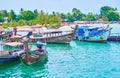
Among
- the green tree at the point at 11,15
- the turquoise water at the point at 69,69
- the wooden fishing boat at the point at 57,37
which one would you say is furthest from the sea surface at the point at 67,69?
the green tree at the point at 11,15

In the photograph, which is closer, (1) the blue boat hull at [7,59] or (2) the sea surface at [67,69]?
(2) the sea surface at [67,69]

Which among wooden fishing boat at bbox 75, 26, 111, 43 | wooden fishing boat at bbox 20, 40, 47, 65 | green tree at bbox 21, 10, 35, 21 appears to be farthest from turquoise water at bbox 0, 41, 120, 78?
green tree at bbox 21, 10, 35, 21

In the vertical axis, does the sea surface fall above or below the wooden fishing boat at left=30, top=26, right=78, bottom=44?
below

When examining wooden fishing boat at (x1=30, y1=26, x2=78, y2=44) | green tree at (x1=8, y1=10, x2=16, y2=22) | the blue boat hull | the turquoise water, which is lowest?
the turquoise water

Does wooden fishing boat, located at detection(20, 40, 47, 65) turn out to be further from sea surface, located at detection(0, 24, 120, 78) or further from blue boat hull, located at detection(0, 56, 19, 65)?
blue boat hull, located at detection(0, 56, 19, 65)

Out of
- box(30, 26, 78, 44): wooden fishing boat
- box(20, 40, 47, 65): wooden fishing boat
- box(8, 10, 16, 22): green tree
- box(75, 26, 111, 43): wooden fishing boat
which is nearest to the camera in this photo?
box(20, 40, 47, 65): wooden fishing boat

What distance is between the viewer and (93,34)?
195 ft

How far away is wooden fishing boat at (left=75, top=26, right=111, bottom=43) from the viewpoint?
190 feet

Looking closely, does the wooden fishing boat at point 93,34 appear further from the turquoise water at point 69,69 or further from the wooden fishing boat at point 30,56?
the wooden fishing boat at point 30,56

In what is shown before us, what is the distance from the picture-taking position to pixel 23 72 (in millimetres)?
29438

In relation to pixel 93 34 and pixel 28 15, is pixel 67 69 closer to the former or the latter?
pixel 93 34

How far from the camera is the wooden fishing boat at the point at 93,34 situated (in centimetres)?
5794

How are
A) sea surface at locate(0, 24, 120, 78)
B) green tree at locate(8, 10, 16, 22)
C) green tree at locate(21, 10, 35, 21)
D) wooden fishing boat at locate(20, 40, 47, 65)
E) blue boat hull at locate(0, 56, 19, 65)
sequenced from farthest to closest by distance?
green tree at locate(21, 10, 35, 21) → green tree at locate(8, 10, 16, 22) → wooden fishing boat at locate(20, 40, 47, 65) → blue boat hull at locate(0, 56, 19, 65) → sea surface at locate(0, 24, 120, 78)

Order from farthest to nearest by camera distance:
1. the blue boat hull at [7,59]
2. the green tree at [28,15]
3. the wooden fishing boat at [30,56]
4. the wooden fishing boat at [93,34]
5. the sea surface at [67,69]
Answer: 1. the green tree at [28,15]
2. the wooden fishing boat at [93,34]
3. the wooden fishing boat at [30,56]
4. the blue boat hull at [7,59]
5. the sea surface at [67,69]
